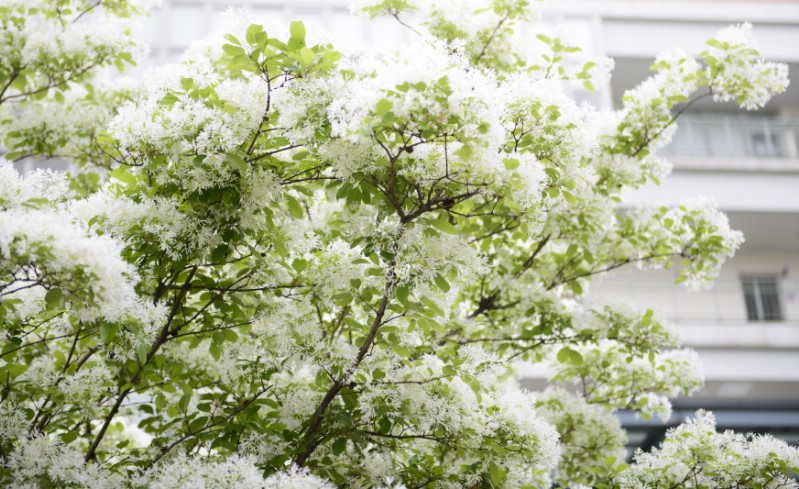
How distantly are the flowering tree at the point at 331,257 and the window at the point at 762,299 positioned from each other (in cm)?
772

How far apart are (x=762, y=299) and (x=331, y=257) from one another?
10.3 m

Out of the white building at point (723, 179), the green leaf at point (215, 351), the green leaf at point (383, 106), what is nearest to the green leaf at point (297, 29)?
the green leaf at point (383, 106)

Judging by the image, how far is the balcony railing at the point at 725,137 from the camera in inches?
509

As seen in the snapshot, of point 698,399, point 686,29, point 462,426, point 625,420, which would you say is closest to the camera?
point 462,426

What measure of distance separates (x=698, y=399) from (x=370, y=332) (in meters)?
9.69

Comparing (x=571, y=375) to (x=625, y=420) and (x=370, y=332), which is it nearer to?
(x=370, y=332)

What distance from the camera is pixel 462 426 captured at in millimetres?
3680

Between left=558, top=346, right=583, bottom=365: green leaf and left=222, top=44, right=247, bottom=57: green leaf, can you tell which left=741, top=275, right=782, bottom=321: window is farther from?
left=222, top=44, right=247, bottom=57: green leaf

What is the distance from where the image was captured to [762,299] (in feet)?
39.8

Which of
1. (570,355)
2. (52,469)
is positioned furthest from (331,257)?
(570,355)

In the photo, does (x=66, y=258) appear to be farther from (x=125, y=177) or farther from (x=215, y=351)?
(x=215, y=351)

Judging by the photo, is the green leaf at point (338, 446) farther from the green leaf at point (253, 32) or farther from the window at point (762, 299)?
the window at point (762, 299)

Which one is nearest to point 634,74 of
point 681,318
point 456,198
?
point 681,318

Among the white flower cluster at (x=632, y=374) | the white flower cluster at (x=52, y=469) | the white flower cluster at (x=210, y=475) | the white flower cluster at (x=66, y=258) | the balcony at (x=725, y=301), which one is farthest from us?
the balcony at (x=725, y=301)
